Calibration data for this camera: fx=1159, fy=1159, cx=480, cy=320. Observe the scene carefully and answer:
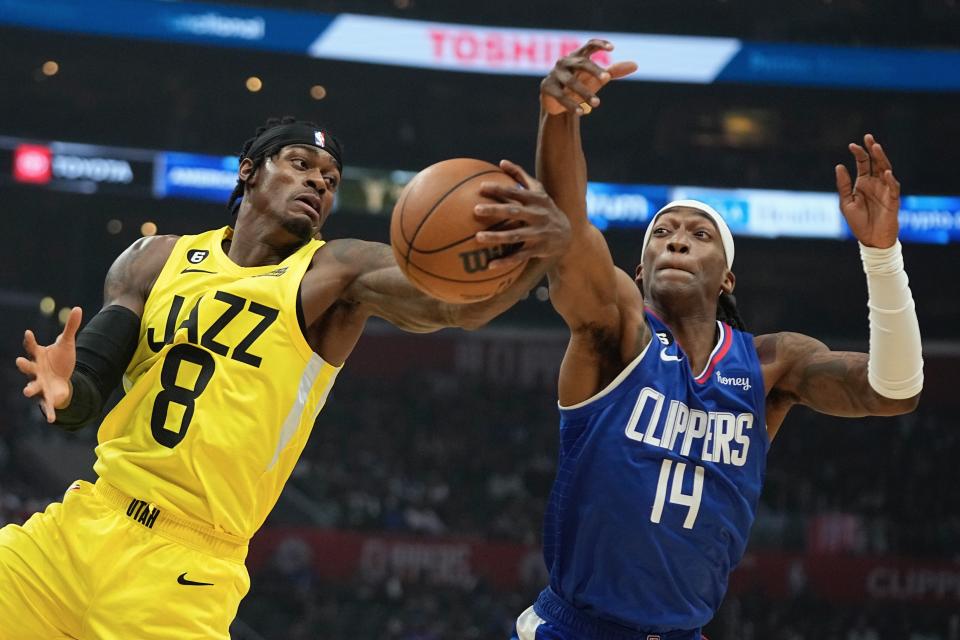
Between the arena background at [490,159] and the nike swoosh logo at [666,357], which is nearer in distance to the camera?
the nike swoosh logo at [666,357]

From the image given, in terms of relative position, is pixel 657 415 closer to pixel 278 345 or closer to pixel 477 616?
pixel 278 345

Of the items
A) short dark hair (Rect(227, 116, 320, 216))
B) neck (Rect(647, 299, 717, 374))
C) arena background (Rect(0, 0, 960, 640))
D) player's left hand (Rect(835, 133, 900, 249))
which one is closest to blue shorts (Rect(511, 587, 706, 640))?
neck (Rect(647, 299, 717, 374))

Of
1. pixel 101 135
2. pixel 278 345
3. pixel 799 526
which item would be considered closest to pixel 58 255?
pixel 101 135

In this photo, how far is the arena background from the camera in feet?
48.3

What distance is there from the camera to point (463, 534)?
15734mm

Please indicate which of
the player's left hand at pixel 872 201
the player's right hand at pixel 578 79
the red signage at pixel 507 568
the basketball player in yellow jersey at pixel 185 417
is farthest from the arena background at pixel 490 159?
the player's right hand at pixel 578 79

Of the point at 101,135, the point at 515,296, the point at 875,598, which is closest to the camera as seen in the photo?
the point at 515,296

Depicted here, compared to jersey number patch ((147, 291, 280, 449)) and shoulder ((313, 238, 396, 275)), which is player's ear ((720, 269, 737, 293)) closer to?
shoulder ((313, 238, 396, 275))

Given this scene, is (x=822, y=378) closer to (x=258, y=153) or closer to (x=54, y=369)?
(x=258, y=153)

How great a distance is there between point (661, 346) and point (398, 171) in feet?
46.1

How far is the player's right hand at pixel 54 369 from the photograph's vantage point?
3.53 metres

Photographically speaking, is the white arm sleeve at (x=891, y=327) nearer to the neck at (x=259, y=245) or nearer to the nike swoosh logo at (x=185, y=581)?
the neck at (x=259, y=245)

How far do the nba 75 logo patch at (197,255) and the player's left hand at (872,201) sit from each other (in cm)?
216

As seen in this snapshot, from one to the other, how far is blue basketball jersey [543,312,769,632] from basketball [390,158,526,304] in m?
0.78
